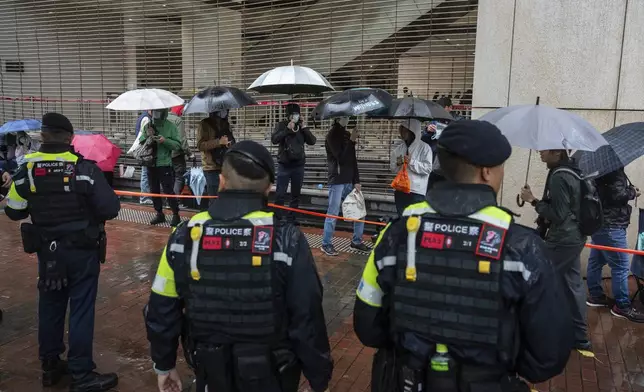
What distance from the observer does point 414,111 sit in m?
5.71

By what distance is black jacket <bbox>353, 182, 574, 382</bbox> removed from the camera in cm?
183

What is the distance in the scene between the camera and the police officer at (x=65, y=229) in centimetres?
344

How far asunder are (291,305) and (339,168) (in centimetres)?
478

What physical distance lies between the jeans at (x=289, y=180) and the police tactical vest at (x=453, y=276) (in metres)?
5.47

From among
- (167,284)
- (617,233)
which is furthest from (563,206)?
(167,284)

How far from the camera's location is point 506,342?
1869 millimetres

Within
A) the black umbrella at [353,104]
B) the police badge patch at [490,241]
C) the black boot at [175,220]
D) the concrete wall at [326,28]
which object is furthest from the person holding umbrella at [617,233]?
the black boot at [175,220]

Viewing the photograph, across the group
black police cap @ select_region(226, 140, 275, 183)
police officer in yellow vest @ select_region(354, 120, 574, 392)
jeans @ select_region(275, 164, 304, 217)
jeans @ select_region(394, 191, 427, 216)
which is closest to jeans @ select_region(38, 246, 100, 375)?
black police cap @ select_region(226, 140, 275, 183)

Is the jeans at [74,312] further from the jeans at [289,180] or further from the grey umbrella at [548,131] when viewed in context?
the jeans at [289,180]

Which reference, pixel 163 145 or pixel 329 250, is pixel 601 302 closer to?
pixel 329 250

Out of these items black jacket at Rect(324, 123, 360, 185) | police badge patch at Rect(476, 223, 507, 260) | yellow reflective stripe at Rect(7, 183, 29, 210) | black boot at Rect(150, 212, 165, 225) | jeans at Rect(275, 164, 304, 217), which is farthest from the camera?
black boot at Rect(150, 212, 165, 225)

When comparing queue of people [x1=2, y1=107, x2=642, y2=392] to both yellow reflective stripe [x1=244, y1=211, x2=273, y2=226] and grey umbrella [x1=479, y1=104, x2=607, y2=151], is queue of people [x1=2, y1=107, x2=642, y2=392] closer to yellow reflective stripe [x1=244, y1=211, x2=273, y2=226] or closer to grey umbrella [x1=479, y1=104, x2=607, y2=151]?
yellow reflective stripe [x1=244, y1=211, x2=273, y2=226]

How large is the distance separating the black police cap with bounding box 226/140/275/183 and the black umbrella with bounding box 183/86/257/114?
432cm

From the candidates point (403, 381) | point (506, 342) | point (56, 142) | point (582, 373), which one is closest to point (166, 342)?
point (403, 381)
